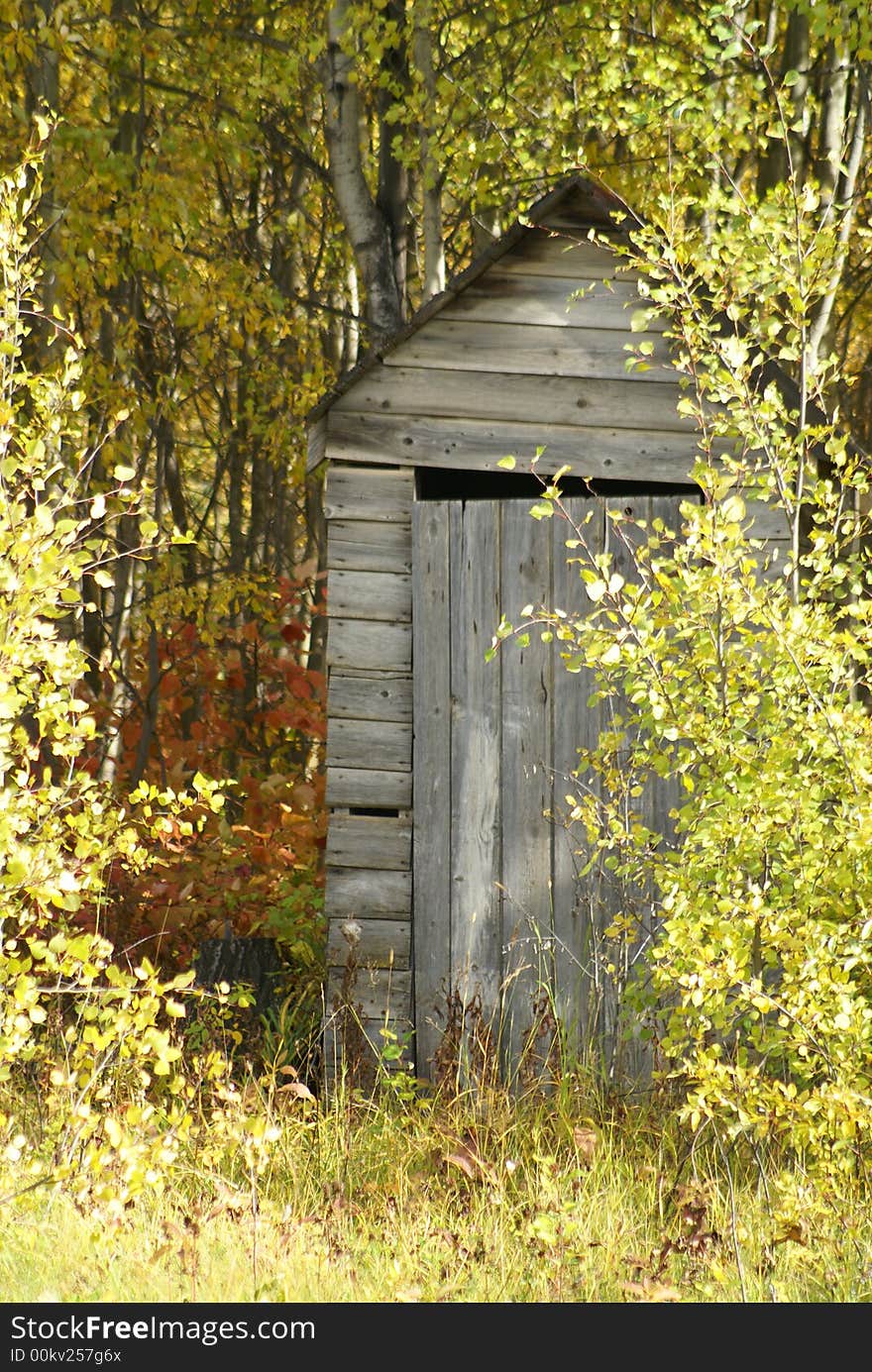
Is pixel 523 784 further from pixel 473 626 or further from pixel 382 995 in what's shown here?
pixel 382 995

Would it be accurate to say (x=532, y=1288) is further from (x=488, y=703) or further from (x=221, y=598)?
(x=221, y=598)

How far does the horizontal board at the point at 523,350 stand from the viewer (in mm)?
5477

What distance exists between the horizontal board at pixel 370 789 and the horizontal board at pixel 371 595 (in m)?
0.62

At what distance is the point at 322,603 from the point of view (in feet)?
35.4

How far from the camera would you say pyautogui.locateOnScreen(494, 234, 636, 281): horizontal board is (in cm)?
545

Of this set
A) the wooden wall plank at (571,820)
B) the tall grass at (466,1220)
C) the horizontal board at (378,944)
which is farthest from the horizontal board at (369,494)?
the tall grass at (466,1220)

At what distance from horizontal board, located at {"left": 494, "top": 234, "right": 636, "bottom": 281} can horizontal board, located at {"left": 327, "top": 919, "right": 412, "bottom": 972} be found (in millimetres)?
2681

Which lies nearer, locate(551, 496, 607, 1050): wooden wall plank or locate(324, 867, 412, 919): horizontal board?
locate(551, 496, 607, 1050): wooden wall plank

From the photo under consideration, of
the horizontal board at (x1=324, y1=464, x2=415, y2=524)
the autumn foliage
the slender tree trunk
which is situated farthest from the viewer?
the slender tree trunk

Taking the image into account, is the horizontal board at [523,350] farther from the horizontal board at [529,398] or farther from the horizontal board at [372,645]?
the horizontal board at [372,645]

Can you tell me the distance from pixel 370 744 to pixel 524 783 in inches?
25.3

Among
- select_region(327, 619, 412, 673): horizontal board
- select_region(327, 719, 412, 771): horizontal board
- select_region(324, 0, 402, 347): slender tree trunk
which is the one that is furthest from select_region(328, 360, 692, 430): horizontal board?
select_region(324, 0, 402, 347): slender tree trunk

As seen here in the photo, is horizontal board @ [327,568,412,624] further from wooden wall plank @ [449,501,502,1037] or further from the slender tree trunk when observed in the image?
the slender tree trunk
